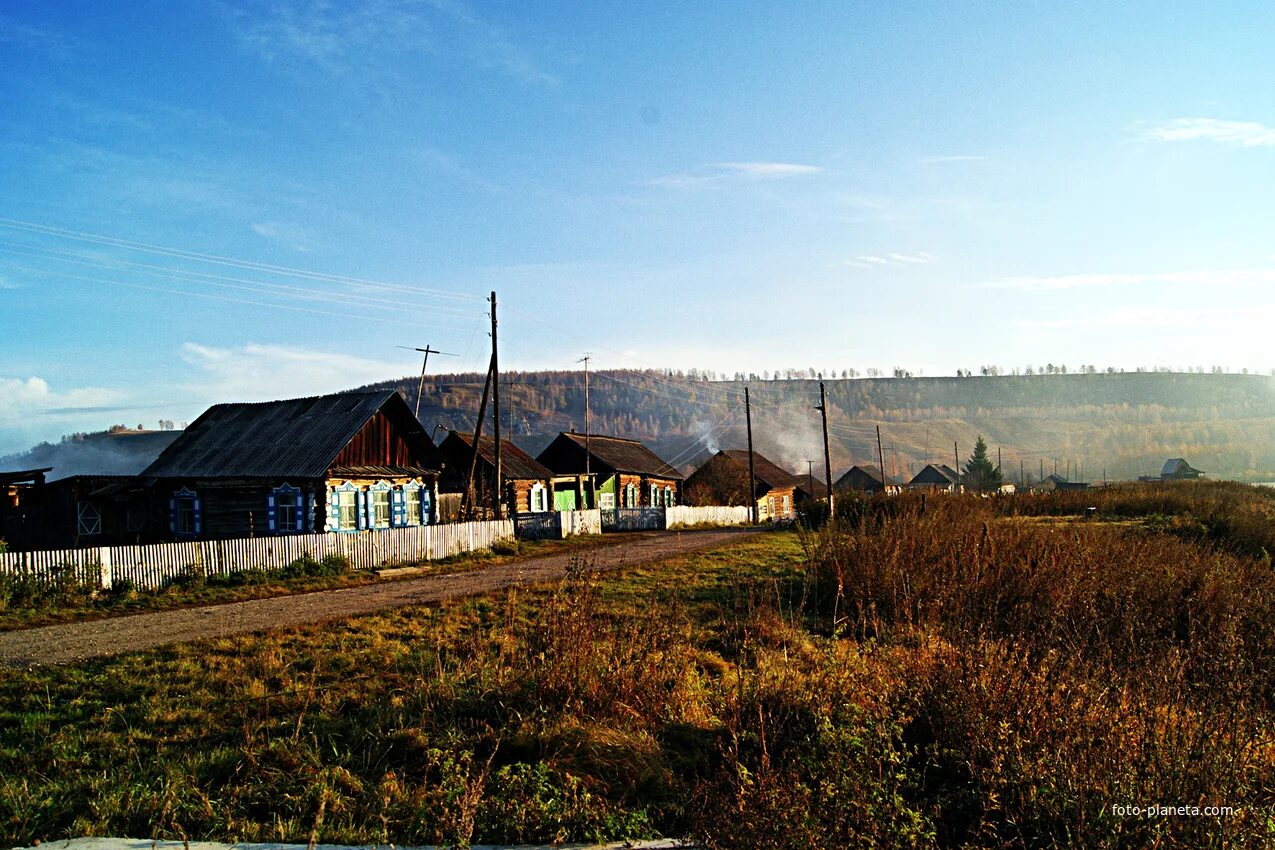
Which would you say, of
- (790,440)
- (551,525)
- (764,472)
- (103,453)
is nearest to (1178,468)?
(790,440)

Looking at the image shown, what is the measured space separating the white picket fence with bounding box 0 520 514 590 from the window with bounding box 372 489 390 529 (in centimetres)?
441

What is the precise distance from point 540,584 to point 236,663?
7330mm

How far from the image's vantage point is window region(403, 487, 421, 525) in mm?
29453

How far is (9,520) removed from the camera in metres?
25.2

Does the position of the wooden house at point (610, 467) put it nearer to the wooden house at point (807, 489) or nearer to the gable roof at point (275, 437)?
the wooden house at point (807, 489)

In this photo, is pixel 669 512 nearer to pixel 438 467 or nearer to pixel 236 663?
pixel 438 467

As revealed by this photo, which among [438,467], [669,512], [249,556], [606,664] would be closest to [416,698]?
[606,664]

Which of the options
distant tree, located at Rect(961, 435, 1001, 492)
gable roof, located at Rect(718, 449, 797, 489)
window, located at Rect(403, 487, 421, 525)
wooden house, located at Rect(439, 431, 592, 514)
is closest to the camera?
window, located at Rect(403, 487, 421, 525)

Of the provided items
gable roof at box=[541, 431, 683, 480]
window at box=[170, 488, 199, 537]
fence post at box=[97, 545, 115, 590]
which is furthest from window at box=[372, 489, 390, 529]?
gable roof at box=[541, 431, 683, 480]

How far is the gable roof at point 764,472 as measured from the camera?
59978 millimetres

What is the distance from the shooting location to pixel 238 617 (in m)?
13.3

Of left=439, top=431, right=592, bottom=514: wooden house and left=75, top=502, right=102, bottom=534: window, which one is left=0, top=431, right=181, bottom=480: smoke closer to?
left=439, top=431, right=592, bottom=514: wooden house

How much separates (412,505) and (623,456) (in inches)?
989

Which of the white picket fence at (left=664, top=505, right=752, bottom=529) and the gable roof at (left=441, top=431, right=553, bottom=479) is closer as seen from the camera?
the white picket fence at (left=664, top=505, right=752, bottom=529)
